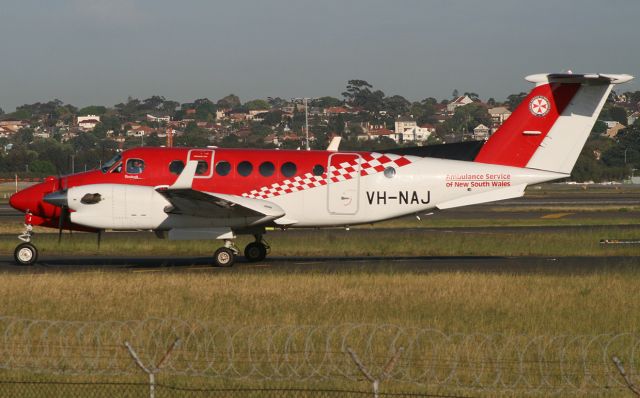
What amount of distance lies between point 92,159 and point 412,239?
51.1 meters

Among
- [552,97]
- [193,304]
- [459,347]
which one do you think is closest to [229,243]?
[193,304]

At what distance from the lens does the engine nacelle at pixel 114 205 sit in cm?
2452

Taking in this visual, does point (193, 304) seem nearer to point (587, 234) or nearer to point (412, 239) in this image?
point (412, 239)

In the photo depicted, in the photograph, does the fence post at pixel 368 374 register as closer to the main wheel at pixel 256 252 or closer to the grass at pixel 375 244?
the main wheel at pixel 256 252

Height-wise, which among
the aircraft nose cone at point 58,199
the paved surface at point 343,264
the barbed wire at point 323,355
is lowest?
the paved surface at point 343,264

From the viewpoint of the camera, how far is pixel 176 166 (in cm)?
2542

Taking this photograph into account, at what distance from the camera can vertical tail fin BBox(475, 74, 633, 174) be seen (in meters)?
24.8

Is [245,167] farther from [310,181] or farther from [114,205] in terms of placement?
[114,205]

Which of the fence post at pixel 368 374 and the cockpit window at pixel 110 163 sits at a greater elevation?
the cockpit window at pixel 110 163

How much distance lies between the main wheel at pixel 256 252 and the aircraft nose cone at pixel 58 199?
197 inches

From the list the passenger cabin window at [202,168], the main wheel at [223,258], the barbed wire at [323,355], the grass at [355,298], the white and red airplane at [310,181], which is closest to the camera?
the barbed wire at [323,355]

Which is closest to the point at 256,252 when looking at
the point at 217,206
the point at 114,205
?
the point at 217,206

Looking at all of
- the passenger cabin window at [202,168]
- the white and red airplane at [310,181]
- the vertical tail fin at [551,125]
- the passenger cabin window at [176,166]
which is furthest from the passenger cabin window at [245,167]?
the vertical tail fin at [551,125]

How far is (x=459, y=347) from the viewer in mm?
14281
